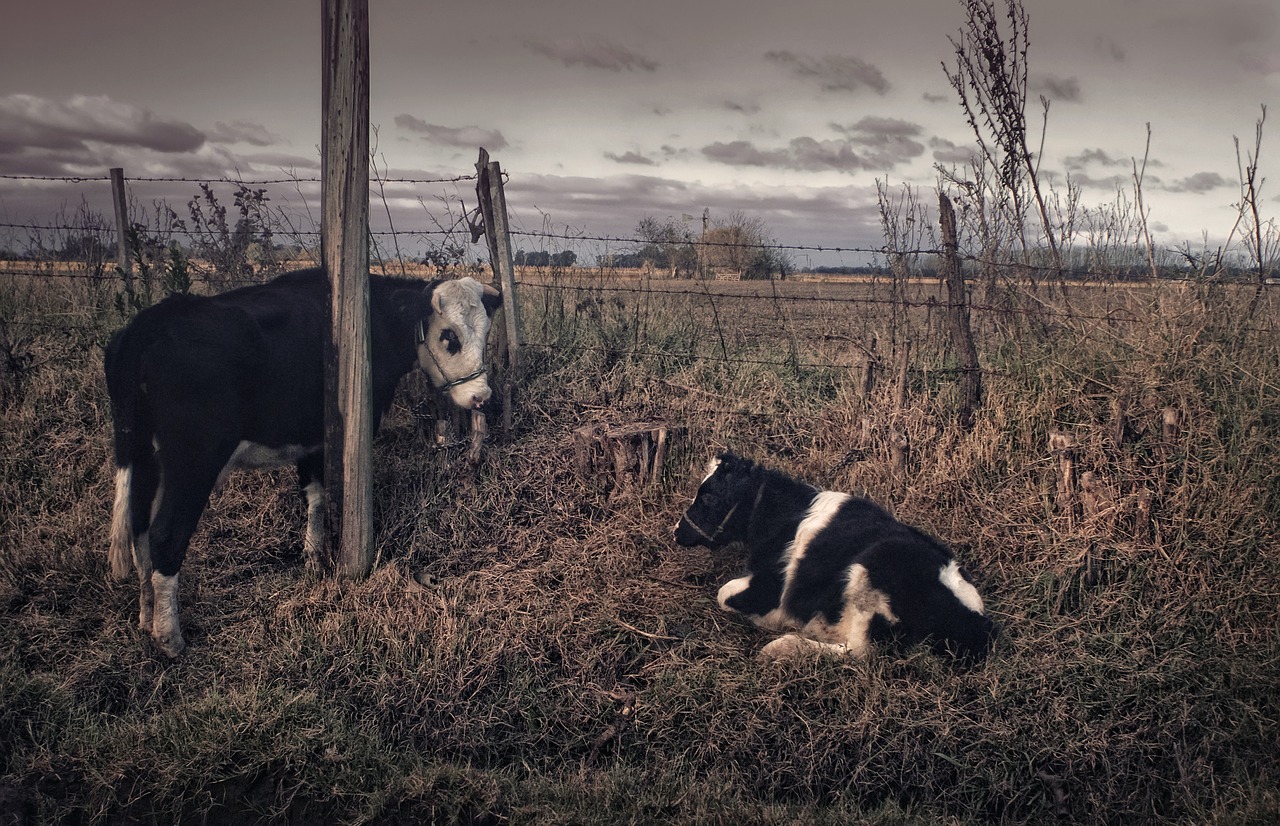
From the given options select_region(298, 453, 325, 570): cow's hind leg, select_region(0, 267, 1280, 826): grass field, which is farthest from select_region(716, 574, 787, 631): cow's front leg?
select_region(298, 453, 325, 570): cow's hind leg

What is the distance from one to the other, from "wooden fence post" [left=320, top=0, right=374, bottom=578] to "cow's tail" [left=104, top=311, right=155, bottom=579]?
0.97 meters

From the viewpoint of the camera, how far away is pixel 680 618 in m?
4.78

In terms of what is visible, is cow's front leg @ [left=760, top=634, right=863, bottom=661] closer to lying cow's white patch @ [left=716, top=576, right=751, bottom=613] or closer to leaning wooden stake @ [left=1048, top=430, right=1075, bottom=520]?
lying cow's white patch @ [left=716, top=576, right=751, bottom=613]

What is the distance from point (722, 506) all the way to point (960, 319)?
2.51 metres

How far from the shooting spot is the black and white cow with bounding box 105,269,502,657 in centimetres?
448

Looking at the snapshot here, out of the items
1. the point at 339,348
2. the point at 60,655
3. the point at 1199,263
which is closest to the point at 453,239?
the point at 339,348

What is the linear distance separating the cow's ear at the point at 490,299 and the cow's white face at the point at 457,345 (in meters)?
0.21

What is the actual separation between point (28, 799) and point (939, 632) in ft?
13.2

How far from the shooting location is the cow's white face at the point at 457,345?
592cm

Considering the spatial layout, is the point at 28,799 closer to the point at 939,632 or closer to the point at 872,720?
the point at 872,720

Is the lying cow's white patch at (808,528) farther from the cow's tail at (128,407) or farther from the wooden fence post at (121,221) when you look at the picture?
the wooden fence post at (121,221)

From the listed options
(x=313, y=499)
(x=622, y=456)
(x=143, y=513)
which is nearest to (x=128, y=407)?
(x=143, y=513)

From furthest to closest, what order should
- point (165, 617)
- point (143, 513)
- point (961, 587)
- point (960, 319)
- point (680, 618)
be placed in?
point (960, 319), point (680, 618), point (143, 513), point (165, 617), point (961, 587)

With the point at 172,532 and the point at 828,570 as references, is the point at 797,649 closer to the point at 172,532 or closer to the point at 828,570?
the point at 828,570
